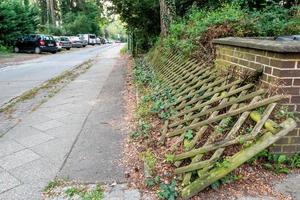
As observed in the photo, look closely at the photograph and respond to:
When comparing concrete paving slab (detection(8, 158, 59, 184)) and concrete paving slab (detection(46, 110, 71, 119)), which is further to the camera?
concrete paving slab (detection(46, 110, 71, 119))

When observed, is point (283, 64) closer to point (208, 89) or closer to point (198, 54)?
point (208, 89)

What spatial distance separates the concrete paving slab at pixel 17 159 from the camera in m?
4.12

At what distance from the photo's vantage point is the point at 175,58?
8.10m

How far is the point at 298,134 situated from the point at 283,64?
817 mm

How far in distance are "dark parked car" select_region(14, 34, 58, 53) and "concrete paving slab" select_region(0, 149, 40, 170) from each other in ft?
83.8

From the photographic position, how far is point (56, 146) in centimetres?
476

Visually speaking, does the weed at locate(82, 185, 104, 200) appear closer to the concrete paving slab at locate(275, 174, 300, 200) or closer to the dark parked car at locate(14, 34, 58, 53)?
the concrete paving slab at locate(275, 174, 300, 200)

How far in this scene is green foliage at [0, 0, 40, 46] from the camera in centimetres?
2636

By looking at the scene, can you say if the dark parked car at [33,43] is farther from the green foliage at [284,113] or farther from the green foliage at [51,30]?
the green foliage at [284,113]

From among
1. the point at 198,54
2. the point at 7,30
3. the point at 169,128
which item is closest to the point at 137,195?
the point at 169,128

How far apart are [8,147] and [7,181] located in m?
1.27

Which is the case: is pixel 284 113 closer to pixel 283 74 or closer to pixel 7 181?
pixel 283 74

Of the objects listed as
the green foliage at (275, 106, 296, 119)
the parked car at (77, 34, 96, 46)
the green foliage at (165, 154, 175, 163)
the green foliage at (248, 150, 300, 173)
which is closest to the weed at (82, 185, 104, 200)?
the green foliage at (165, 154, 175, 163)

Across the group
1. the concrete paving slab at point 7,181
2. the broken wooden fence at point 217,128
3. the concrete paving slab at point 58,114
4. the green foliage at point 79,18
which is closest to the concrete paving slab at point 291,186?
the broken wooden fence at point 217,128
